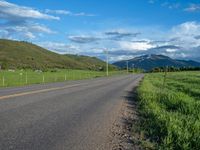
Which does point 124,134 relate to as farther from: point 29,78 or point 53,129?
point 29,78

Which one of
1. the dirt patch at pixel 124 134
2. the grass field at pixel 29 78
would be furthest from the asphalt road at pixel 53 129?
the grass field at pixel 29 78

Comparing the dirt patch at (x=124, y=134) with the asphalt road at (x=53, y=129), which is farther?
the dirt patch at (x=124, y=134)

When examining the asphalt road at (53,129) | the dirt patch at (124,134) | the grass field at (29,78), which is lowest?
the grass field at (29,78)

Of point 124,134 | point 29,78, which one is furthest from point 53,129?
point 29,78

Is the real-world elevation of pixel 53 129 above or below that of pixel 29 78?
above

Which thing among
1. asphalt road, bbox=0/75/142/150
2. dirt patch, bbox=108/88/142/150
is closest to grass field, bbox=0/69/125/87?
asphalt road, bbox=0/75/142/150

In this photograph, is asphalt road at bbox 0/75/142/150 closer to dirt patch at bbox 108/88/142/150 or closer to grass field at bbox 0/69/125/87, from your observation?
dirt patch at bbox 108/88/142/150

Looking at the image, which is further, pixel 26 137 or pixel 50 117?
pixel 50 117

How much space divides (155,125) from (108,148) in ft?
9.56

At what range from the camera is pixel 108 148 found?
23.8ft

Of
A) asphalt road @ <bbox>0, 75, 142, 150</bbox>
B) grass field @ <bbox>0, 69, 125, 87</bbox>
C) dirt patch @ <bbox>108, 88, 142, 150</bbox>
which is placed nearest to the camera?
asphalt road @ <bbox>0, 75, 142, 150</bbox>

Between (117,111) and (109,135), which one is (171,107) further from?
(109,135)

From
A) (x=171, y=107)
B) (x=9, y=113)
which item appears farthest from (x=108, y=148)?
(x=171, y=107)

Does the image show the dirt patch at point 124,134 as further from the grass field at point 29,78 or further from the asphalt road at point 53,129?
the grass field at point 29,78
